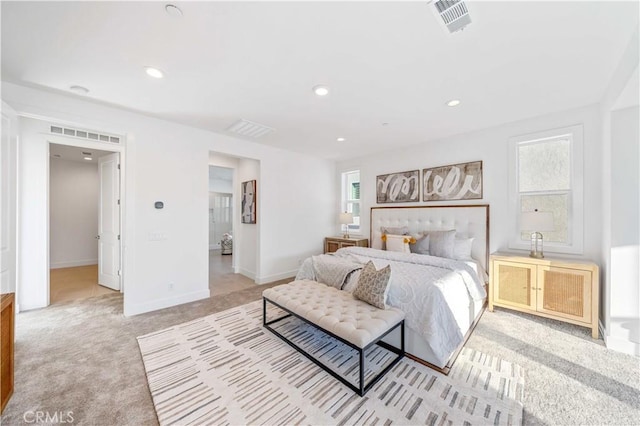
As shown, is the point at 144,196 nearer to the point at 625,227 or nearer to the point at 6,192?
the point at 6,192

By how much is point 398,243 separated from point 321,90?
8.44 feet

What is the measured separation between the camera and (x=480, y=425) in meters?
1.49

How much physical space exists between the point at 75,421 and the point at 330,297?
2.00 metres

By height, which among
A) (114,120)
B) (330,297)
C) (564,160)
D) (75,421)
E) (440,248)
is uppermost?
(114,120)

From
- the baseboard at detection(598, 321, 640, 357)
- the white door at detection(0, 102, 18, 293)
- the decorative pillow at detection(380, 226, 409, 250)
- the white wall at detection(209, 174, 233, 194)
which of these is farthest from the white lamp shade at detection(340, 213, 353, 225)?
the white wall at detection(209, 174, 233, 194)

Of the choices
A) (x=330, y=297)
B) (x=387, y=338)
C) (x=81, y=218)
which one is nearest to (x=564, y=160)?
(x=387, y=338)

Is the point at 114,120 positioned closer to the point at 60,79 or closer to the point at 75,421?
the point at 60,79

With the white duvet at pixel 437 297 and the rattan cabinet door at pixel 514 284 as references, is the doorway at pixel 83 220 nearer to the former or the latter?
the white duvet at pixel 437 297

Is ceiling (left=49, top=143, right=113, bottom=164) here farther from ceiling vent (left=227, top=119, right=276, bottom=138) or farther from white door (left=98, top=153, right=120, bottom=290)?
ceiling vent (left=227, top=119, right=276, bottom=138)

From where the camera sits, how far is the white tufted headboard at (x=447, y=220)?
3.59 meters

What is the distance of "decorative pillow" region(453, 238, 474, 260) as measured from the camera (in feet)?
11.2

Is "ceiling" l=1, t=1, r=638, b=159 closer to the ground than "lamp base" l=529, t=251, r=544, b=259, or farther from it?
farther from it

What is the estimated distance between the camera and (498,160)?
→ 354cm

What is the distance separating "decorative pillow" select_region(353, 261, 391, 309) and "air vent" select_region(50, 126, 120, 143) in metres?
4.16
